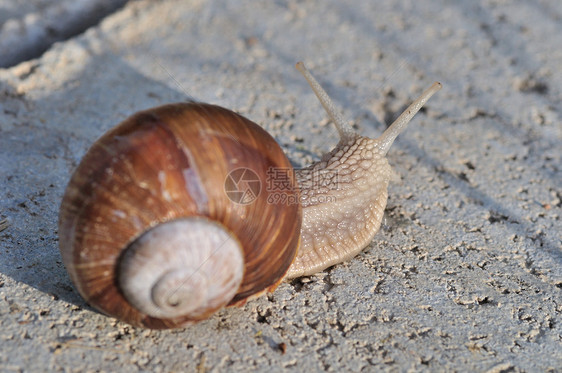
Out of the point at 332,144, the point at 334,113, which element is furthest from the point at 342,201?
the point at 332,144

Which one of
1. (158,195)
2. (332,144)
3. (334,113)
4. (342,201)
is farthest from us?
(332,144)

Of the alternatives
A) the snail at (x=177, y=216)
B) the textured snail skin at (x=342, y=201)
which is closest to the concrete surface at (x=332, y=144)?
the textured snail skin at (x=342, y=201)

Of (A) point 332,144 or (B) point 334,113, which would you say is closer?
(B) point 334,113

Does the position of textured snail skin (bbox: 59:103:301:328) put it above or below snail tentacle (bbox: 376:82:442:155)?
below

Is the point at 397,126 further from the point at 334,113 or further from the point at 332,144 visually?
the point at 332,144

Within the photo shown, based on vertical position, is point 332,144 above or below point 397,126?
below

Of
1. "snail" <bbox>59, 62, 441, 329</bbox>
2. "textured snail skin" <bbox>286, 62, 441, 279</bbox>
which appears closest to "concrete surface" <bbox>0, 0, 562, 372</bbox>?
"textured snail skin" <bbox>286, 62, 441, 279</bbox>

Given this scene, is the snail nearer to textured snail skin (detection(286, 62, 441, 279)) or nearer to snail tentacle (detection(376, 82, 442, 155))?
textured snail skin (detection(286, 62, 441, 279))
